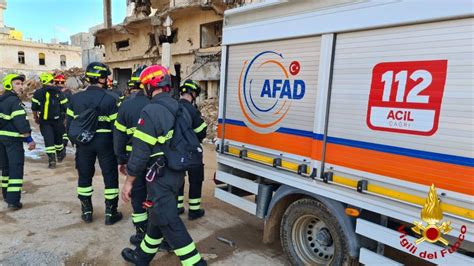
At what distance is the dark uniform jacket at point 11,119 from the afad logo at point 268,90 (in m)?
3.27

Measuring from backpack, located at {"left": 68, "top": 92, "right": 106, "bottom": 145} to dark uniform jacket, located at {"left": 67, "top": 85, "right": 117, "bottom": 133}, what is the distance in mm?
72

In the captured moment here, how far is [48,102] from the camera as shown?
7879 millimetres

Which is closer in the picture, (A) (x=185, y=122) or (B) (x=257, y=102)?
(A) (x=185, y=122)

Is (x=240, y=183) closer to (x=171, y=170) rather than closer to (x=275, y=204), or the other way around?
(x=275, y=204)

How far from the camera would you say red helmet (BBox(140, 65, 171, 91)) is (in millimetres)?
3432

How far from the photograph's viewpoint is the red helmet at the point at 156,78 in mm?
3432

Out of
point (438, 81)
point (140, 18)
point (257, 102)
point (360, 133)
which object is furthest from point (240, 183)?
point (140, 18)

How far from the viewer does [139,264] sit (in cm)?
353

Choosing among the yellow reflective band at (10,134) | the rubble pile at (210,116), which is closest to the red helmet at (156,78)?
the yellow reflective band at (10,134)

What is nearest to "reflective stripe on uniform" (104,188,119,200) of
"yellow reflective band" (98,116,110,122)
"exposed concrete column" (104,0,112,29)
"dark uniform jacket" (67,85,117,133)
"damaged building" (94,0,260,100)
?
"dark uniform jacket" (67,85,117,133)

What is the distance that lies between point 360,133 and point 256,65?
5.08 feet

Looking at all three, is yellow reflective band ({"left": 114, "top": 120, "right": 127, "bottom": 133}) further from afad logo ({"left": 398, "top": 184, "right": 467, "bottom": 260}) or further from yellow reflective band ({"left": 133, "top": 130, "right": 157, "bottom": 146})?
afad logo ({"left": 398, "top": 184, "right": 467, "bottom": 260})

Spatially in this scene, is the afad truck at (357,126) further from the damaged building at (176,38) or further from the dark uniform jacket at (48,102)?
the damaged building at (176,38)

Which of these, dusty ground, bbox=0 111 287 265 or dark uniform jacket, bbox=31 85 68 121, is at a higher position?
dark uniform jacket, bbox=31 85 68 121
